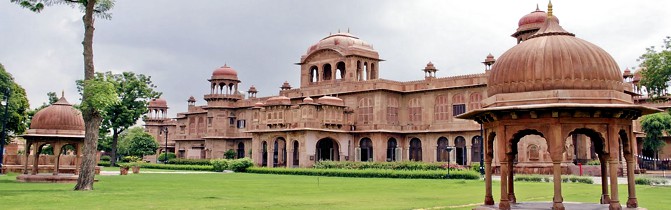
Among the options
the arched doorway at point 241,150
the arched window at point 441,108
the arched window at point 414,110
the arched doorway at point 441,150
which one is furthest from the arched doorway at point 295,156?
the arched window at point 441,108

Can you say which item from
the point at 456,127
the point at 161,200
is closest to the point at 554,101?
the point at 161,200

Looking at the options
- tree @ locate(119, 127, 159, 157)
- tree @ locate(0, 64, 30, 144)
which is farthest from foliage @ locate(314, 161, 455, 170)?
tree @ locate(119, 127, 159, 157)

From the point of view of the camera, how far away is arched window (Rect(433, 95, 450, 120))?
49656 millimetres

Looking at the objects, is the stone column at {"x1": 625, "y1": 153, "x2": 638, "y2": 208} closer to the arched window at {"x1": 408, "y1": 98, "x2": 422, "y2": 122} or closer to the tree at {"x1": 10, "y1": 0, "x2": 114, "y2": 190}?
the tree at {"x1": 10, "y1": 0, "x2": 114, "y2": 190}

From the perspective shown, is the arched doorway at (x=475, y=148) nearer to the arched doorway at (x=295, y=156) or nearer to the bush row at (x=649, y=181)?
the arched doorway at (x=295, y=156)

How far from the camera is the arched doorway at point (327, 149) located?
175 feet

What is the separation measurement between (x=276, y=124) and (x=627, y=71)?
2979 centimetres

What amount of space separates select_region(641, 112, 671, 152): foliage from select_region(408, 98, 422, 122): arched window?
55.9 ft

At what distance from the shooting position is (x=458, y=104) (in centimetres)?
4866

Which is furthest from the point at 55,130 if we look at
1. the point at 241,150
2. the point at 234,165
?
the point at 241,150

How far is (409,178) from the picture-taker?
3719 centimetres

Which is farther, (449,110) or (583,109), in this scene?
(449,110)

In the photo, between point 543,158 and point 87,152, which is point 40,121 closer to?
point 87,152

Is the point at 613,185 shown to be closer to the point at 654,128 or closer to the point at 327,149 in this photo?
the point at 654,128
